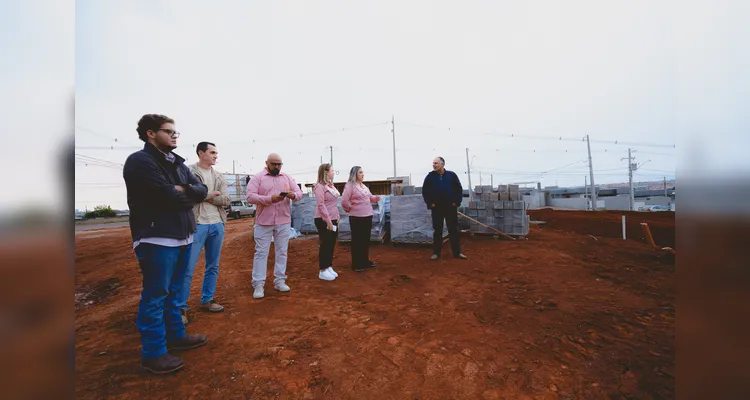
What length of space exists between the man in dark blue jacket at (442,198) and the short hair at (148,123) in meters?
3.78

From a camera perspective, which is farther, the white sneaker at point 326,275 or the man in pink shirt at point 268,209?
the white sneaker at point 326,275

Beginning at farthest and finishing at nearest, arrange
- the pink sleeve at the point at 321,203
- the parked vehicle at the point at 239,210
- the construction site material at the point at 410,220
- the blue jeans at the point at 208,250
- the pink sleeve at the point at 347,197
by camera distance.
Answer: the parked vehicle at the point at 239,210 < the construction site material at the point at 410,220 < the pink sleeve at the point at 347,197 < the pink sleeve at the point at 321,203 < the blue jeans at the point at 208,250

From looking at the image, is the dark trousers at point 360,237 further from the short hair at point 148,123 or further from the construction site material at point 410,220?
the short hair at point 148,123

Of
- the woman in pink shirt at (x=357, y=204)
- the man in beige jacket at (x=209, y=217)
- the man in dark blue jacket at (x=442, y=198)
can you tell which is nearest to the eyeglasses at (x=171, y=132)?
the man in beige jacket at (x=209, y=217)

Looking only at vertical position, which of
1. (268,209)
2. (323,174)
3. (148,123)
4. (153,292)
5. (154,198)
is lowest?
(153,292)

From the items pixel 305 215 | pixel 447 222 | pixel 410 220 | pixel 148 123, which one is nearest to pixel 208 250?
pixel 148 123

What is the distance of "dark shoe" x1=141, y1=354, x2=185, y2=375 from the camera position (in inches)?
73.0

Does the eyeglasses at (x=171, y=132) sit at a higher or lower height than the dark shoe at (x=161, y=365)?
higher

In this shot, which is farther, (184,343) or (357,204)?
(357,204)

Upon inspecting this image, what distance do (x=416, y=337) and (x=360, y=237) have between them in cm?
Result: 219

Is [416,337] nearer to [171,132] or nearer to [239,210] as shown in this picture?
[171,132]

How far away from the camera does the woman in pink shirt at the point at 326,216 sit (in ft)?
12.7

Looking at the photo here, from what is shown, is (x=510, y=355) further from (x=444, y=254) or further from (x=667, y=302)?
(x=444, y=254)

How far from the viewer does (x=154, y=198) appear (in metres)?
1.88
